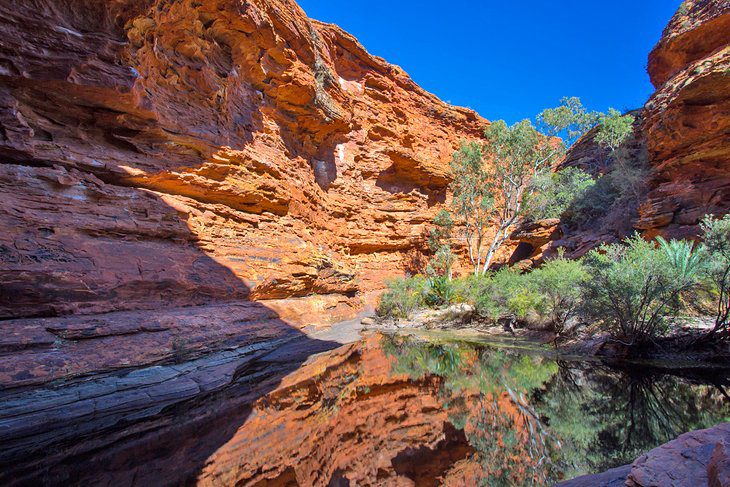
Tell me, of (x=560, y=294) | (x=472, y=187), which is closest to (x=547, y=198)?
(x=472, y=187)

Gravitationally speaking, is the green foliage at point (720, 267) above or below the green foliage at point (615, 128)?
below

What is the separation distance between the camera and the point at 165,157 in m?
12.0

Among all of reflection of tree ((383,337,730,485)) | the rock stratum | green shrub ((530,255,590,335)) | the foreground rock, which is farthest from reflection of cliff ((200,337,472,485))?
the rock stratum

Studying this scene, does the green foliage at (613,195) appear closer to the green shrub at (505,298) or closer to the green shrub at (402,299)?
the green shrub at (505,298)

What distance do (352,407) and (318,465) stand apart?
1818 millimetres

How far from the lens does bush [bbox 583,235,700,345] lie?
747 centimetres

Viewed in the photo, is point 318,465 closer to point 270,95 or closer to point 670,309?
point 670,309

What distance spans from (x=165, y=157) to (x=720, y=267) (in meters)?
16.1

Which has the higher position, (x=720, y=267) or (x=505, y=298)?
(x=720, y=267)

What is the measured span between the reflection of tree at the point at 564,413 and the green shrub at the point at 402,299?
10316 mm

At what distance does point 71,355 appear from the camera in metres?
6.57

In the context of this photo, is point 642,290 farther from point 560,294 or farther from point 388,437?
point 388,437

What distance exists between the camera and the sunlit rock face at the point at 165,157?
8438mm

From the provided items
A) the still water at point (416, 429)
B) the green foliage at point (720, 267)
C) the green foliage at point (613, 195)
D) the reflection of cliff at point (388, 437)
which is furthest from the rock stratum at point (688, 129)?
the reflection of cliff at point (388, 437)
